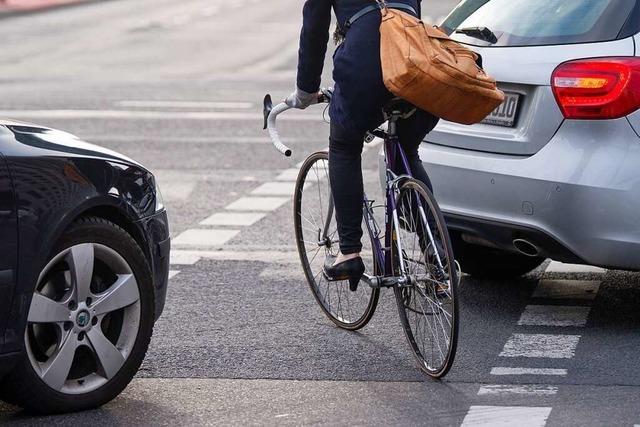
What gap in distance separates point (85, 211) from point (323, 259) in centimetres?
158

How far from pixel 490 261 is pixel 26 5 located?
109 feet

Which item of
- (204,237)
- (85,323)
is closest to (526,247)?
(85,323)

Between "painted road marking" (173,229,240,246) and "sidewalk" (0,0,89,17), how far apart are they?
2845 cm

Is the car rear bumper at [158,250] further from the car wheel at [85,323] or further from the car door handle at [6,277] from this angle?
the car door handle at [6,277]

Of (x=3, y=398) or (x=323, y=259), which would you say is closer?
(x=3, y=398)

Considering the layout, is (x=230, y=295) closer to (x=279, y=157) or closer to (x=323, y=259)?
(x=323, y=259)

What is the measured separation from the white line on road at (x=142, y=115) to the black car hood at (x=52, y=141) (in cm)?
982

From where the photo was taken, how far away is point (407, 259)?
5.98 meters

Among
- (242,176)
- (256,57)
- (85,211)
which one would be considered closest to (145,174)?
(85,211)

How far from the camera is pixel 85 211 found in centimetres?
539

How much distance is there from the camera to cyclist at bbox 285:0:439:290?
18.9 ft

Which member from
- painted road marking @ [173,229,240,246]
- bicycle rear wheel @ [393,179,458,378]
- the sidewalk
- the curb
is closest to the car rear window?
bicycle rear wheel @ [393,179,458,378]

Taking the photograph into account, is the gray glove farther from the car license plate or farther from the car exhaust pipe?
the car exhaust pipe

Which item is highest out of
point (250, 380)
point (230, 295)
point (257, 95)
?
point (250, 380)
